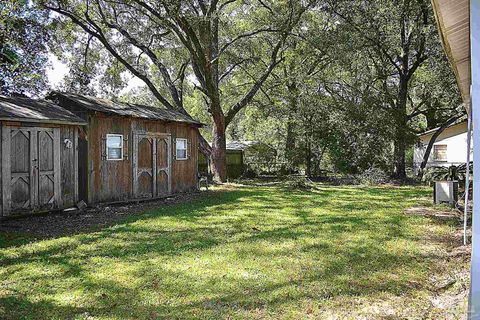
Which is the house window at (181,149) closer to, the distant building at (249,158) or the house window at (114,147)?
the house window at (114,147)

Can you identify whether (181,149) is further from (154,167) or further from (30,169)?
(30,169)

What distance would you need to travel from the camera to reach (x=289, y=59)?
926 inches

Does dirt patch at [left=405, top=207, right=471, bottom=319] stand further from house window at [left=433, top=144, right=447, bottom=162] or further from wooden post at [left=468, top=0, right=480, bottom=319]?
house window at [left=433, top=144, right=447, bottom=162]

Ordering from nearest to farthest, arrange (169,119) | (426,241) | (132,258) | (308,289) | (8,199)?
(308,289) < (132,258) < (426,241) < (8,199) < (169,119)

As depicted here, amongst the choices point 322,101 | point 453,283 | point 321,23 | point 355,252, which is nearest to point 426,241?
point 355,252

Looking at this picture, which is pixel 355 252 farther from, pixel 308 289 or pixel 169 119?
pixel 169 119

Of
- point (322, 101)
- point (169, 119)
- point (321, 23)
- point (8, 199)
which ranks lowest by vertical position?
point (8, 199)

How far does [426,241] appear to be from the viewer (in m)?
6.30

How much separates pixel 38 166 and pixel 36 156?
0.24 m

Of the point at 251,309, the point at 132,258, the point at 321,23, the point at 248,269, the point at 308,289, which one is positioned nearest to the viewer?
the point at 251,309

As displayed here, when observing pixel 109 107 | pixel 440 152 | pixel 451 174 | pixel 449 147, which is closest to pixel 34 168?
pixel 109 107

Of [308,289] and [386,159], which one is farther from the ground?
[386,159]

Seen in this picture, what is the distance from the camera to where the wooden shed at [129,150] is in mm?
9562

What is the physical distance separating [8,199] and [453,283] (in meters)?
8.38
